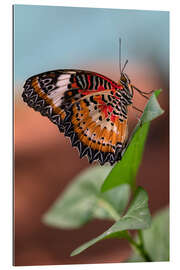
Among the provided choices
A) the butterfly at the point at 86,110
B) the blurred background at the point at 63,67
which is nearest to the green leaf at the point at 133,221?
the butterfly at the point at 86,110

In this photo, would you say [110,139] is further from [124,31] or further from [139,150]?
[124,31]

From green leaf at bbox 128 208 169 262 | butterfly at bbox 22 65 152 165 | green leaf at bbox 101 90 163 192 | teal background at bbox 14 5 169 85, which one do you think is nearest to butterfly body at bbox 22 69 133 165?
butterfly at bbox 22 65 152 165

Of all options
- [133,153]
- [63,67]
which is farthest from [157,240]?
[63,67]

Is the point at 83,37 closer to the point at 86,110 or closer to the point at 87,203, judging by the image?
the point at 86,110

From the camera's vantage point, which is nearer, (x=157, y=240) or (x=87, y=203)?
(x=157, y=240)

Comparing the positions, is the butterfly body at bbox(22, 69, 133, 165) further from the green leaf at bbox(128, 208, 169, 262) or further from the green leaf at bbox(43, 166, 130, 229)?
the green leaf at bbox(128, 208, 169, 262)

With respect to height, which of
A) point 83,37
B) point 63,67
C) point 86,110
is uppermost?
A: point 83,37
